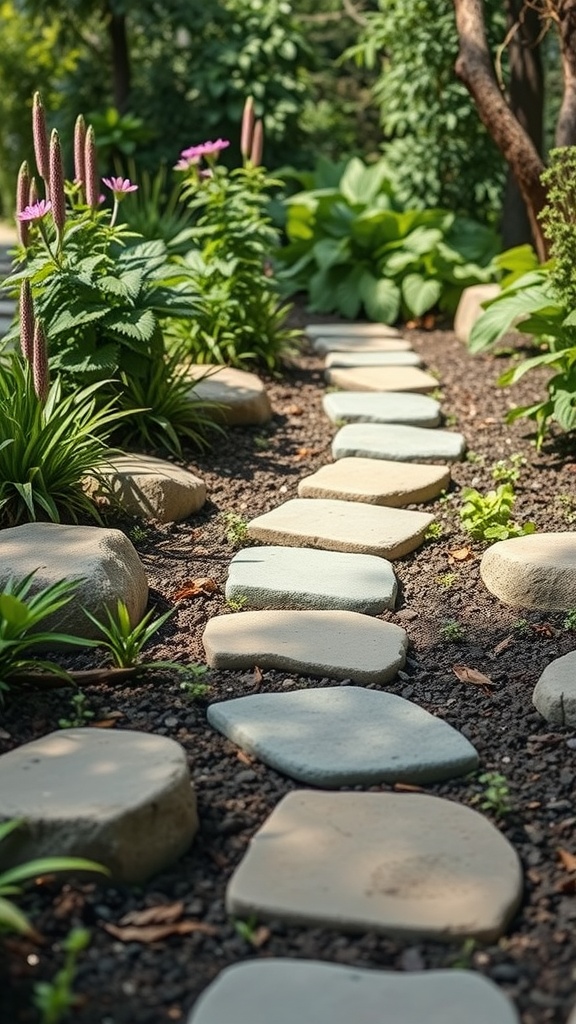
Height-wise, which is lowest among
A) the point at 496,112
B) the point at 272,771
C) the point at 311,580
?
the point at 272,771

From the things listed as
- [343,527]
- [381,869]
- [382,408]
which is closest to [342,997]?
[381,869]

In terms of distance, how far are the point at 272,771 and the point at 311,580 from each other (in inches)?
36.1

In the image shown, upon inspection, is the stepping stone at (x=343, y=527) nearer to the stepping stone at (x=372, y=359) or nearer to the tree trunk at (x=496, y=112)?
the stepping stone at (x=372, y=359)

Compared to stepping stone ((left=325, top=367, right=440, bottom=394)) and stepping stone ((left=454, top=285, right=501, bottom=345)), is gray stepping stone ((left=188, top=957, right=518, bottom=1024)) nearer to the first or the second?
stepping stone ((left=325, top=367, right=440, bottom=394))

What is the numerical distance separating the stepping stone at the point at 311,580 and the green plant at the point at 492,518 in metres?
0.43

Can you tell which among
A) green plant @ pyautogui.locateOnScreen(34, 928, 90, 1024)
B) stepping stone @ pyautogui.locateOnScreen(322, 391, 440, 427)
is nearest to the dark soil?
green plant @ pyautogui.locateOnScreen(34, 928, 90, 1024)

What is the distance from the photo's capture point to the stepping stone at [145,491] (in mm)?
3836

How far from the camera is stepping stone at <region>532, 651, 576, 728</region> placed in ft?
8.79

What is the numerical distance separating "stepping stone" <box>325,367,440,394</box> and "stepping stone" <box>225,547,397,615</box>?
6.84ft

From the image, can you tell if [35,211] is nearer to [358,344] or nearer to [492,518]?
[492,518]

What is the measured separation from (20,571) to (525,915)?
149 centimetres

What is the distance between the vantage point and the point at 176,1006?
1816 mm

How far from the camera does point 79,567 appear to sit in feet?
9.73

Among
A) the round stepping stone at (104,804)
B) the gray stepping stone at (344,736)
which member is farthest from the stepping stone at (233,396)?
the round stepping stone at (104,804)
